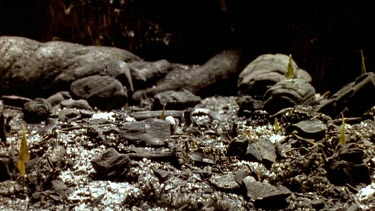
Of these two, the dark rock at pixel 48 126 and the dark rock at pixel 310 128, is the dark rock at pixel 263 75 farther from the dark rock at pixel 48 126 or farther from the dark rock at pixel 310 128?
the dark rock at pixel 48 126

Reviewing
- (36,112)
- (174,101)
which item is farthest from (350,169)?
(36,112)

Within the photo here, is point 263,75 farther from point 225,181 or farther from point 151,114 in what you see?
point 225,181

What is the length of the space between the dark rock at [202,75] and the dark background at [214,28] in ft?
0.80

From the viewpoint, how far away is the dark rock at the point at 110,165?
2.25 metres

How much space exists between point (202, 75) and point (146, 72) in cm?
56

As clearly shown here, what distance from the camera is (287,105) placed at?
10.2 feet

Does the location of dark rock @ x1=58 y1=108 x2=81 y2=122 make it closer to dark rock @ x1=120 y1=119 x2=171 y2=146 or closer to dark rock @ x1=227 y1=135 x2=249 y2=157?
dark rock @ x1=120 y1=119 x2=171 y2=146

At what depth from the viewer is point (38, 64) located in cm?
360

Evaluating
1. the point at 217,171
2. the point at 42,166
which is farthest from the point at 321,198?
the point at 42,166

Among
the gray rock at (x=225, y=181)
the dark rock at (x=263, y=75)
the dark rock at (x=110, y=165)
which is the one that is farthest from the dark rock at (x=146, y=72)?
the gray rock at (x=225, y=181)

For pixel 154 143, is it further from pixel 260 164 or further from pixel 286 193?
pixel 286 193

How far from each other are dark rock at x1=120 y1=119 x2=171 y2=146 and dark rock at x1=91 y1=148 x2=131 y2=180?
335mm

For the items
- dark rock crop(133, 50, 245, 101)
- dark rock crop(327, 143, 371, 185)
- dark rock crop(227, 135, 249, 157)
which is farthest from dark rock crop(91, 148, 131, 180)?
dark rock crop(133, 50, 245, 101)

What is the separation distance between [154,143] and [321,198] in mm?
1005
